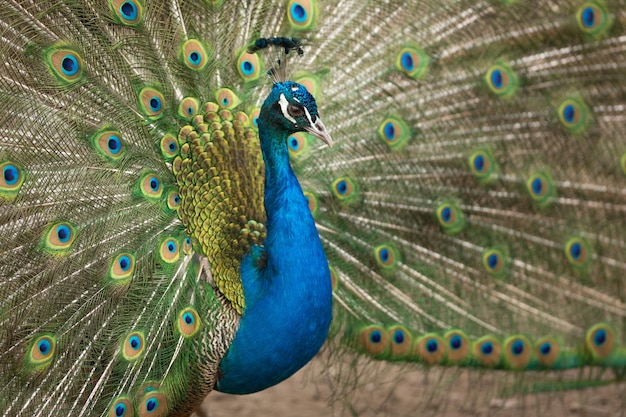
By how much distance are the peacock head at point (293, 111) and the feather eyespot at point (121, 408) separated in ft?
2.63

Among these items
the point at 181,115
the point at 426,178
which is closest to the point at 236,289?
the point at 181,115

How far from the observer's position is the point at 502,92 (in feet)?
8.14

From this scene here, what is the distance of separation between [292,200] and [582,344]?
3.33 ft

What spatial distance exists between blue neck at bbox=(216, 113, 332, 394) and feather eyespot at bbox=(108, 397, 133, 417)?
28 cm

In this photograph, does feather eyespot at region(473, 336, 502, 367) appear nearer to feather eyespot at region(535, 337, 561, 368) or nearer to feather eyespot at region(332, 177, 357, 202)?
feather eyespot at region(535, 337, 561, 368)

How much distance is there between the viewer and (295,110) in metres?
2.01

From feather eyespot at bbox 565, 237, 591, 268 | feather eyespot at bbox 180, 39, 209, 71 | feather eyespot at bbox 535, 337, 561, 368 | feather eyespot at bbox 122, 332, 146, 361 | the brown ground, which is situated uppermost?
feather eyespot at bbox 180, 39, 209, 71

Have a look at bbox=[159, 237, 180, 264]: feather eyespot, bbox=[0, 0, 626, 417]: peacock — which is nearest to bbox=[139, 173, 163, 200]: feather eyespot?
bbox=[0, 0, 626, 417]: peacock

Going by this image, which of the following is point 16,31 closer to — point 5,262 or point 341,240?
point 5,262

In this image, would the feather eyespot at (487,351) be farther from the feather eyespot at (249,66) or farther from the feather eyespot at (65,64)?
the feather eyespot at (65,64)

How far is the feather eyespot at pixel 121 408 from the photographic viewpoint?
210 cm

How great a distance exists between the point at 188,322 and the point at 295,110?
644 mm

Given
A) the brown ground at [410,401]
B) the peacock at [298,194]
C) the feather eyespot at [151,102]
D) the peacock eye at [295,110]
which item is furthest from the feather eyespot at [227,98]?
the brown ground at [410,401]

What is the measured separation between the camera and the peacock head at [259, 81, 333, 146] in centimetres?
199
